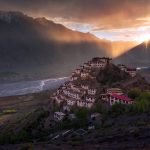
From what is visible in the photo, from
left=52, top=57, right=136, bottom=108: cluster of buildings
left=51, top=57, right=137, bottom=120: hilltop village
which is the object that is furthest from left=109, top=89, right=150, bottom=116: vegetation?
left=52, top=57, right=136, bottom=108: cluster of buildings

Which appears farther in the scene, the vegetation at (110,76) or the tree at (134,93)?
the vegetation at (110,76)

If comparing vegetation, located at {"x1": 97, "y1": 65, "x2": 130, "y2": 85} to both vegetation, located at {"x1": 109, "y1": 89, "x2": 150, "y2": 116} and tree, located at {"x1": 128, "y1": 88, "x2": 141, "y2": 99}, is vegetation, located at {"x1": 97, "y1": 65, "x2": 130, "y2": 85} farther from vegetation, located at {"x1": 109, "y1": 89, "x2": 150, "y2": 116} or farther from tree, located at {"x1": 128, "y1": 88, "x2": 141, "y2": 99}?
vegetation, located at {"x1": 109, "y1": 89, "x2": 150, "y2": 116}

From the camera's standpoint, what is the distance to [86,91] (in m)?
79.2

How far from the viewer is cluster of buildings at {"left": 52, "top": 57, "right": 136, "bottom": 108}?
237ft

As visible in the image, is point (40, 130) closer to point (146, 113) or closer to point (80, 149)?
point (146, 113)

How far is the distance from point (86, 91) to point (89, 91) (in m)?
0.94

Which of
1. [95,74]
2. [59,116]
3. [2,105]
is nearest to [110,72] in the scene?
[95,74]

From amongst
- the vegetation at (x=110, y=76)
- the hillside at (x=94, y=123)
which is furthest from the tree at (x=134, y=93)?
the vegetation at (x=110, y=76)

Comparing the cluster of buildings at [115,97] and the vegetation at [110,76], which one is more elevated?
the vegetation at [110,76]

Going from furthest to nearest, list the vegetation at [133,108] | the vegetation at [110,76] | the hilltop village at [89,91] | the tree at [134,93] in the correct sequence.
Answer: the vegetation at [110,76] → the tree at [134,93] → the hilltop village at [89,91] → the vegetation at [133,108]

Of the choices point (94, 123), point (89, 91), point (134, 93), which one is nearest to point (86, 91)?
point (89, 91)

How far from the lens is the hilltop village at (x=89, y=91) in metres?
72.4

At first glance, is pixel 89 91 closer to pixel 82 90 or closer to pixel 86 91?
pixel 86 91

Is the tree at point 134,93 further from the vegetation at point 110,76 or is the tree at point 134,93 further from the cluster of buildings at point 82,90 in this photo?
the vegetation at point 110,76
